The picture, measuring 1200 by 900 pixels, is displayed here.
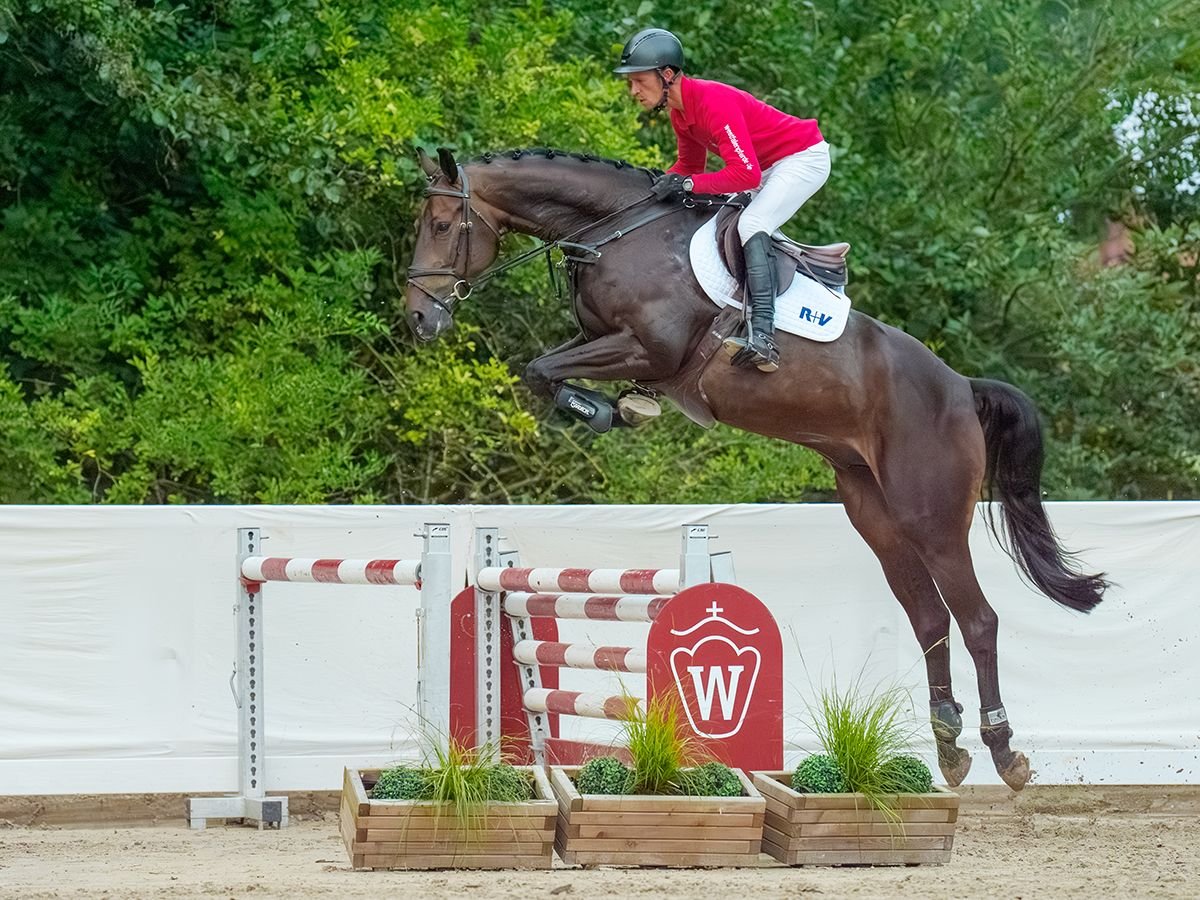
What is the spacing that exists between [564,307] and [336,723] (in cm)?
435

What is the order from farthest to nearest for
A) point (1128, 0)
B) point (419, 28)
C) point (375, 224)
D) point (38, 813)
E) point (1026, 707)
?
point (1128, 0) < point (375, 224) < point (419, 28) < point (1026, 707) < point (38, 813)

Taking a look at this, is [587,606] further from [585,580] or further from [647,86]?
[647,86]

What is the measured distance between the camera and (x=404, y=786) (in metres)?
3.92

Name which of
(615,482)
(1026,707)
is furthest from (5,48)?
(1026,707)

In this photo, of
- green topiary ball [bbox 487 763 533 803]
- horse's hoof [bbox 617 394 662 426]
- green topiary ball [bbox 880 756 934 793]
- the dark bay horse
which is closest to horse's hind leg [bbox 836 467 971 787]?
the dark bay horse

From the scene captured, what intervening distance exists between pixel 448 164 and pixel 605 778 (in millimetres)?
2296

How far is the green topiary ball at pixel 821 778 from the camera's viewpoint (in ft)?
13.2

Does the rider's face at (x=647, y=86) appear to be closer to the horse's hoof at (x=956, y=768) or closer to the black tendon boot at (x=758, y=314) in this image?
the black tendon boot at (x=758, y=314)

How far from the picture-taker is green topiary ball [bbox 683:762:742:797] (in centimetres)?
394

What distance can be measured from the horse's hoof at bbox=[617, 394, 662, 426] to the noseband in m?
0.64

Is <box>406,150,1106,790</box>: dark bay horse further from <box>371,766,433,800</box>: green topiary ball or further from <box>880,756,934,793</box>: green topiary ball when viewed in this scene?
<box>371,766,433,800</box>: green topiary ball

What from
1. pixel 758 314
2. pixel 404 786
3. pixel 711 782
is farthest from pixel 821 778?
pixel 758 314

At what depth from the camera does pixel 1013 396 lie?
5.96m

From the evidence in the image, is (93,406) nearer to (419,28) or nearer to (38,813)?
(419,28)
